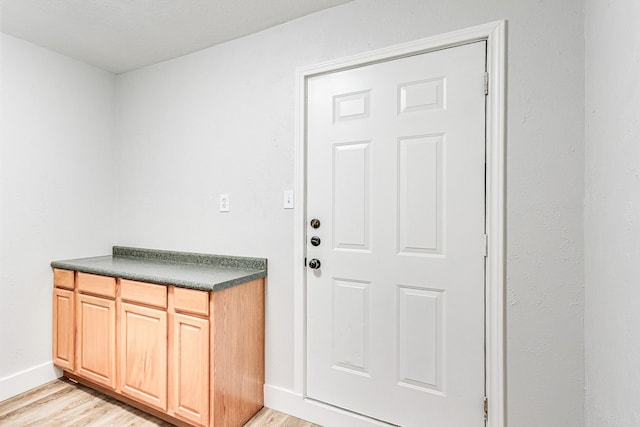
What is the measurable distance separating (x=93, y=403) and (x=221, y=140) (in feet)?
6.24

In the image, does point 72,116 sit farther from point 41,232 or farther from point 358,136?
point 358,136

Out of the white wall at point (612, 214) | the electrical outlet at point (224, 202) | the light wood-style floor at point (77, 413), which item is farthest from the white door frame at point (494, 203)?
the electrical outlet at point (224, 202)

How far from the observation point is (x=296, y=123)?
6.57ft

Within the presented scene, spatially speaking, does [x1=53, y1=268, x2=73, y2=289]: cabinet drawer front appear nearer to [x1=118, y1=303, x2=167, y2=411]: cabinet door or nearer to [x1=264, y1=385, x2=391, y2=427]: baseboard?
[x1=118, y1=303, x2=167, y2=411]: cabinet door

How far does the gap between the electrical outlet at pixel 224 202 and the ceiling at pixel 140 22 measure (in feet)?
3.51

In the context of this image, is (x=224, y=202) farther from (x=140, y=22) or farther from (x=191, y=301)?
(x=140, y=22)

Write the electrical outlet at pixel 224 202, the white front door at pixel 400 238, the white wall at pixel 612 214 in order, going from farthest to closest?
1. the electrical outlet at pixel 224 202
2. the white front door at pixel 400 238
3. the white wall at pixel 612 214

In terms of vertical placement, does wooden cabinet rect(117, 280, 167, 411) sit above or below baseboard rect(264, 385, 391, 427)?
above

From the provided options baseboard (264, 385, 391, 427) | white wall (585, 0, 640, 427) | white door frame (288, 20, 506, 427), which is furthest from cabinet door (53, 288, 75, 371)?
white wall (585, 0, 640, 427)

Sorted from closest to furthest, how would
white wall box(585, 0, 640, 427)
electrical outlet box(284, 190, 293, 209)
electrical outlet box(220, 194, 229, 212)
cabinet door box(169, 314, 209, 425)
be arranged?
1. white wall box(585, 0, 640, 427)
2. cabinet door box(169, 314, 209, 425)
3. electrical outlet box(284, 190, 293, 209)
4. electrical outlet box(220, 194, 229, 212)

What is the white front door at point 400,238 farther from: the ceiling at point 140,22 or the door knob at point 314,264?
the ceiling at point 140,22

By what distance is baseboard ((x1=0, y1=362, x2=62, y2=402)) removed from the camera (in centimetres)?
217

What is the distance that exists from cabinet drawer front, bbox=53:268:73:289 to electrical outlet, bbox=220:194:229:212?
3.78ft

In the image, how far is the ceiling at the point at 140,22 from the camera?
1.88 meters
